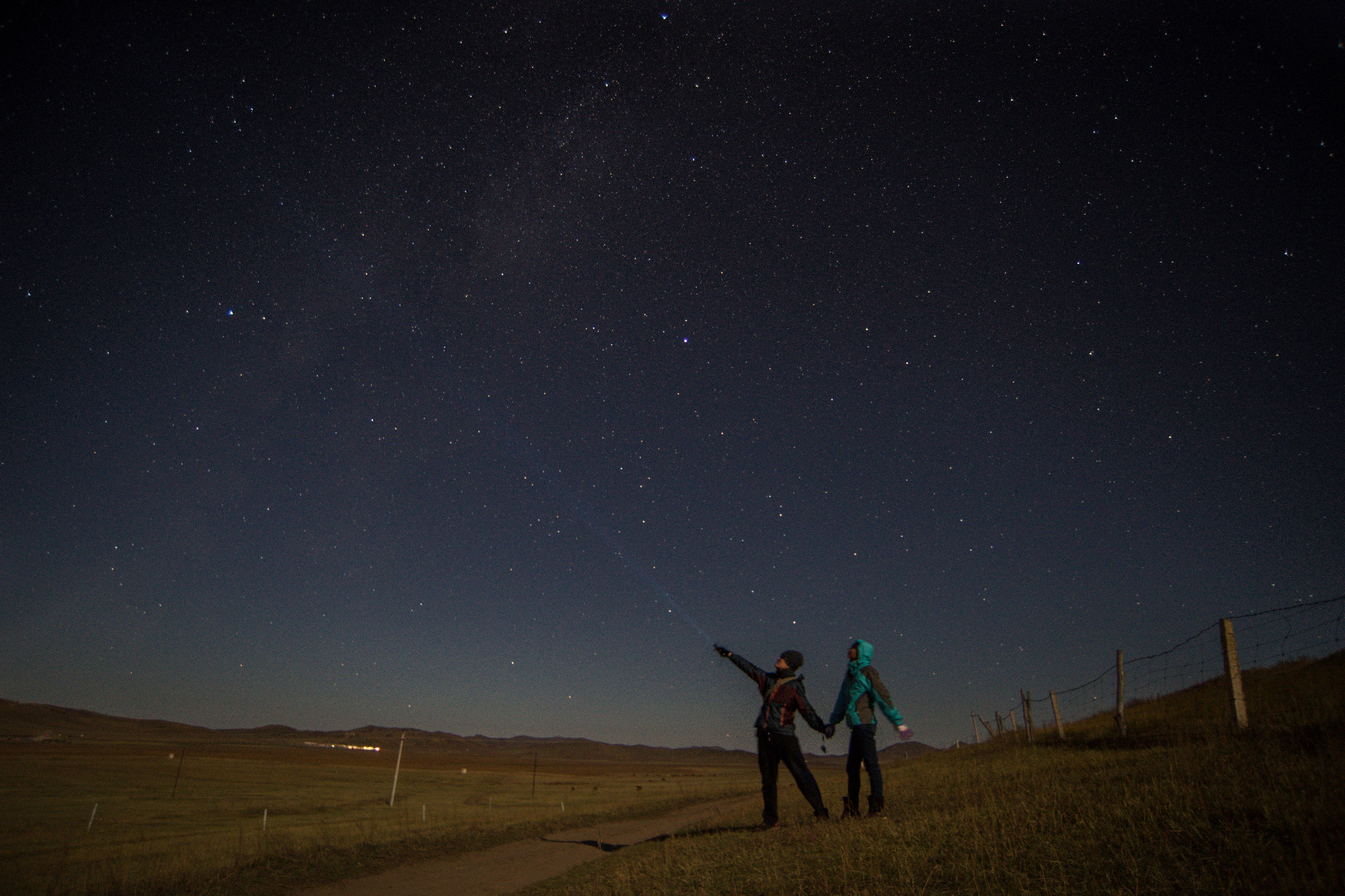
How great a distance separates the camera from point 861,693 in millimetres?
6953

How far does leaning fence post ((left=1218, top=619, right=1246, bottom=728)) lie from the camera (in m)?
7.89

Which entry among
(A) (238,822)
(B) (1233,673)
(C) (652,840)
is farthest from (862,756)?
(A) (238,822)

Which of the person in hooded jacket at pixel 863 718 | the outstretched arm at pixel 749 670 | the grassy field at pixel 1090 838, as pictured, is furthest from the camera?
the outstretched arm at pixel 749 670

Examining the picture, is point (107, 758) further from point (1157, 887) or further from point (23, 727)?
point (23, 727)

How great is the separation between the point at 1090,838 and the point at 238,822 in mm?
27228

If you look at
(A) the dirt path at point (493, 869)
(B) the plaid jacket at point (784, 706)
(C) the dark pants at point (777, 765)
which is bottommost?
(A) the dirt path at point (493, 869)

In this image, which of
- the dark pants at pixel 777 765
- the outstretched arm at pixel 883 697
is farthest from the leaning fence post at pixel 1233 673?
the dark pants at pixel 777 765

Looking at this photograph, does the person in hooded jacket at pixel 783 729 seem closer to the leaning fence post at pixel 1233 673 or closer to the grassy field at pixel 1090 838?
the grassy field at pixel 1090 838

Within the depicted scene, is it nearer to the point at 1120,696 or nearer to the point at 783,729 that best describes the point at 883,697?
the point at 783,729

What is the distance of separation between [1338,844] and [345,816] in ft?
89.4

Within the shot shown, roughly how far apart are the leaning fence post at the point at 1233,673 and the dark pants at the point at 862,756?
4860 millimetres

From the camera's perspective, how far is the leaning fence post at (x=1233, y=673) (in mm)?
7891

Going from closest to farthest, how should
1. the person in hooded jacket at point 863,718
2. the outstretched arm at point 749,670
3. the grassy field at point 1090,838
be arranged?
the grassy field at point 1090,838, the person in hooded jacket at point 863,718, the outstretched arm at point 749,670

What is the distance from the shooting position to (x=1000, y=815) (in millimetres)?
5184
